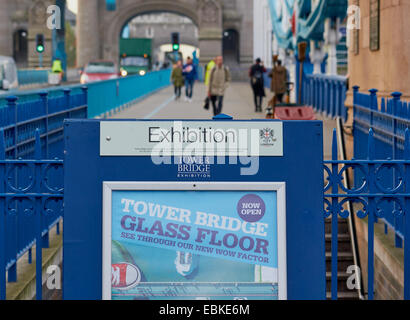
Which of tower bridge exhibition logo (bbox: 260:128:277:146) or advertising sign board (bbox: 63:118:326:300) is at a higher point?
tower bridge exhibition logo (bbox: 260:128:277:146)

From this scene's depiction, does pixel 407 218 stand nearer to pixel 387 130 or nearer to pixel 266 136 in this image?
pixel 266 136

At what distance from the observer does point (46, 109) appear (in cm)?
1003

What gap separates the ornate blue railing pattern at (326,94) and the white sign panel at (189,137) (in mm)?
17055

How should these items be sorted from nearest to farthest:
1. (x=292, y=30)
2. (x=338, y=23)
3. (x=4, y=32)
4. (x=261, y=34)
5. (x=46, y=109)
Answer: (x=46, y=109) < (x=338, y=23) < (x=292, y=30) < (x=261, y=34) < (x=4, y=32)

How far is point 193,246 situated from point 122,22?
7431 cm

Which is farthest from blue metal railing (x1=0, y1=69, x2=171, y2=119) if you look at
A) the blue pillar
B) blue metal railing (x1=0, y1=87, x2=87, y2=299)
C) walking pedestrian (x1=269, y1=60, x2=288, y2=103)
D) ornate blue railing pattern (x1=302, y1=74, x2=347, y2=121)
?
the blue pillar

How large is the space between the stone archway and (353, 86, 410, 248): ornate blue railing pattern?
204 ft

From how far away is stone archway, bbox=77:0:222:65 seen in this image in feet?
242

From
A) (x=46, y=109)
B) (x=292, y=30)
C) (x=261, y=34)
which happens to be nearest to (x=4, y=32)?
(x=261, y=34)

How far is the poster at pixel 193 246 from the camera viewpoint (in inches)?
195

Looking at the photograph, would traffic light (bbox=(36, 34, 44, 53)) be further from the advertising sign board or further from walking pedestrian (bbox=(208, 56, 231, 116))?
the advertising sign board

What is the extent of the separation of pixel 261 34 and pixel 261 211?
5588cm
